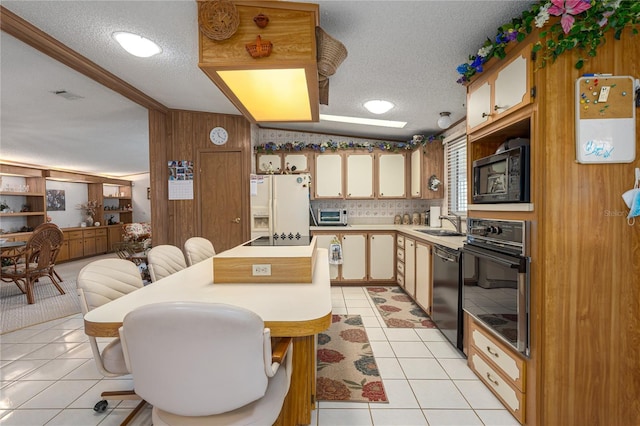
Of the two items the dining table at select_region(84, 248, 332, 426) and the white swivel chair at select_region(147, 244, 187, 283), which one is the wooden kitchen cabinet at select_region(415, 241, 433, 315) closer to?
the dining table at select_region(84, 248, 332, 426)

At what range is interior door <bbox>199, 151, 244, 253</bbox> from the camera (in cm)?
423

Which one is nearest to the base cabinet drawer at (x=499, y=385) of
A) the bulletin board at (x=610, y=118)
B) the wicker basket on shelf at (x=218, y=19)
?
the bulletin board at (x=610, y=118)

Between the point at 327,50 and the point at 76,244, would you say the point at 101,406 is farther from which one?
the point at 76,244

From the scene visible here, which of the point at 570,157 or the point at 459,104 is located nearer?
the point at 570,157

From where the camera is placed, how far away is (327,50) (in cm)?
164

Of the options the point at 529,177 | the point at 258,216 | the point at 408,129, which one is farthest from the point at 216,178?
the point at 529,177

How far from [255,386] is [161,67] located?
117 inches

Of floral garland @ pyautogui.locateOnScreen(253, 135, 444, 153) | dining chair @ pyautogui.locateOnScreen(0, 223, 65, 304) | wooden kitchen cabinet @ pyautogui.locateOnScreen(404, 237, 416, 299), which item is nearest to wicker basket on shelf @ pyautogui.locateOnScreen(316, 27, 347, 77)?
wooden kitchen cabinet @ pyautogui.locateOnScreen(404, 237, 416, 299)

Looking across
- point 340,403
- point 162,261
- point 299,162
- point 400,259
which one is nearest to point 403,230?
point 400,259

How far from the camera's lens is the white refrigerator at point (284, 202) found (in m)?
4.13

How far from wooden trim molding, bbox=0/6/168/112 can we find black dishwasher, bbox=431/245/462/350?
143 inches

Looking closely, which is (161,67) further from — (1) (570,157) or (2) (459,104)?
(1) (570,157)

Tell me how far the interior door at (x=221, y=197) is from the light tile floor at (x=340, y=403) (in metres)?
1.91

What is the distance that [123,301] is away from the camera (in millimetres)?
1350
